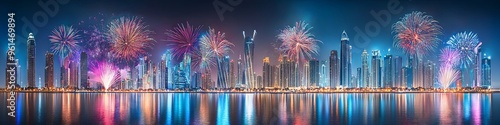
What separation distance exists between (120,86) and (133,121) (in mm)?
97546

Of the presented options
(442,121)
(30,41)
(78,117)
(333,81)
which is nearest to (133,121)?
(78,117)

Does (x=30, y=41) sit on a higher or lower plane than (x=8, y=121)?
higher

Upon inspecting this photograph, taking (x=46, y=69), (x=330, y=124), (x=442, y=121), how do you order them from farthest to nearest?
1. (x=46, y=69)
2. (x=442, y=121)
3. (x=330, y=124)

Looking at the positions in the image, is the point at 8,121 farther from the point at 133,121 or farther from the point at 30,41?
the point at 30,41

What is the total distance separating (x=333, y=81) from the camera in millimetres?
136875

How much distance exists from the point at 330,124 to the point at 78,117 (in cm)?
1778

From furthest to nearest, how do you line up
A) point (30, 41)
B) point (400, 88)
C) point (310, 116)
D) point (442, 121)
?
point (400, 88), point (30, 41), point (310, 116), point (442, 121)

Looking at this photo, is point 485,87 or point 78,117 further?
point 485,87

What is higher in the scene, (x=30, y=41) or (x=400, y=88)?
(x=30, y=41)

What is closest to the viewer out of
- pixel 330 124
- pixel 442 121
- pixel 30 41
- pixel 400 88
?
pixel 330 124

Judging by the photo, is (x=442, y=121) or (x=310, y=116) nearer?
(x=442, y=121)

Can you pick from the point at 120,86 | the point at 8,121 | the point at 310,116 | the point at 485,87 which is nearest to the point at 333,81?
the point at 485,87

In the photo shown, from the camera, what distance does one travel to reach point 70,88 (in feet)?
418

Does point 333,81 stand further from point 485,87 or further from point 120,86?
point 120,86
